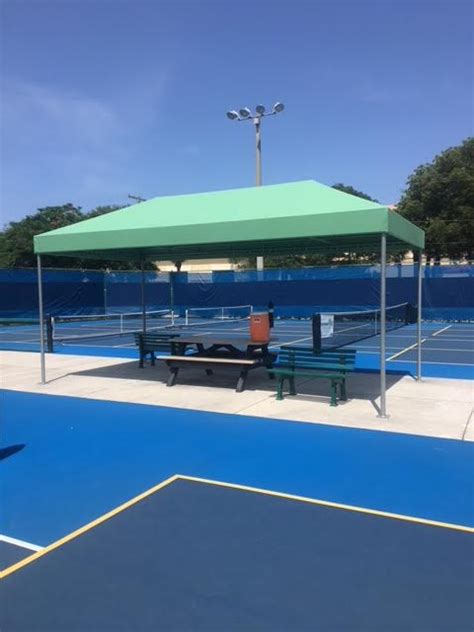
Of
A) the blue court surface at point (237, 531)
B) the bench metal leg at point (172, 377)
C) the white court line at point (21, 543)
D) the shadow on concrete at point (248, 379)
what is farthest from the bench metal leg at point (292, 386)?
the white court line at point (21, 543)

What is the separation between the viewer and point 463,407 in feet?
28.3

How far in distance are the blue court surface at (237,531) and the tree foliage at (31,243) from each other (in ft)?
115

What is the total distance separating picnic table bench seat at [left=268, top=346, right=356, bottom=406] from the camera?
8797 millimetres

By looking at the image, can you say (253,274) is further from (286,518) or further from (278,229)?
(286,518)

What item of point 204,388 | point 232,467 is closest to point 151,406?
point 204,388

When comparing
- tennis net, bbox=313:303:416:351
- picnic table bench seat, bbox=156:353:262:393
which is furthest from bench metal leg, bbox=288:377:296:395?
tennis net, bbox=313:303:416:351

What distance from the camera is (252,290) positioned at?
33938 mm

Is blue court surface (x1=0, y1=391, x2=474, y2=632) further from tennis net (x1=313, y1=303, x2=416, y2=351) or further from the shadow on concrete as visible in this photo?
tennis net (x1=313, y1=303, x2=416, y2=351)

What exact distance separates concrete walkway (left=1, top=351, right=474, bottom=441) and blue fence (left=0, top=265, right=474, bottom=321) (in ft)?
46.5

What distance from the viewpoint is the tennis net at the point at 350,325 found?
1516 cm

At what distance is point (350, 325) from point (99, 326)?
12.5 metres

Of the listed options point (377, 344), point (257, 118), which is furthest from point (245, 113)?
point (377, 344)

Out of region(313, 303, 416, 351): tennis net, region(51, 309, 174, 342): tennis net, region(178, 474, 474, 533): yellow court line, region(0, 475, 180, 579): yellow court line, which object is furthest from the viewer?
region(51, 309, 174, 342): tennis net

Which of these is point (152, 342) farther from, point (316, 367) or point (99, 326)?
point (99, 326)
